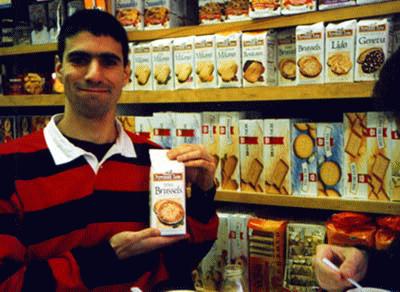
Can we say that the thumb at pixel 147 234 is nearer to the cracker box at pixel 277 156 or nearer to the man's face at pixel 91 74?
the man's face at pixel 91 74

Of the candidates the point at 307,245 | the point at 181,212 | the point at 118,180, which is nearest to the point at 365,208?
the point at 307,245

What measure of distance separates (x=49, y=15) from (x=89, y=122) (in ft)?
4.25

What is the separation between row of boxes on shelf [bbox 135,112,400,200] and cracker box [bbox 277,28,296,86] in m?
0.18

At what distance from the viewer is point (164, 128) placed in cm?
236

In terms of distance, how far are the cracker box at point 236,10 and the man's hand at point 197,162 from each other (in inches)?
30.6

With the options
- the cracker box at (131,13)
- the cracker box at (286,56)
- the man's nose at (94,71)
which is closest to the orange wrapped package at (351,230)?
the cracker box at (286,56)

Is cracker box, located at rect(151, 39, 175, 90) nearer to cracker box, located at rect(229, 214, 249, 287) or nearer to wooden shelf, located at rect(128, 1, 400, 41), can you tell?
wooden shelf, located at rect(128, 1, 400, 41)

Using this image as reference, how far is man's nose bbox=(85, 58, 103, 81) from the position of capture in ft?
5.34

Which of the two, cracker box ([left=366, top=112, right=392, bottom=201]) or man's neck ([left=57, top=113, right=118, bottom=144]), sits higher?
man's neck ([left=57, top=113, right=118, bottom=144])

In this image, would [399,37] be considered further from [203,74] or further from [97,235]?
[97,235]

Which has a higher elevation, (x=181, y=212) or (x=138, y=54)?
(x=138, y=54)

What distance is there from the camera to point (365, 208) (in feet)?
6.38

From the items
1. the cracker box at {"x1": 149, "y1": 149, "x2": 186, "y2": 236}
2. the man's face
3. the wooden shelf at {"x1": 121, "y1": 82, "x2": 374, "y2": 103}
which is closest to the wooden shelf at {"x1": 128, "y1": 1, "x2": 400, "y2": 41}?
the wooden shelf at {"x1": 121, "y1": 82, "x2": 374, "y2": 103}

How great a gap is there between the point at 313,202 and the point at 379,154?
1.06 feet
